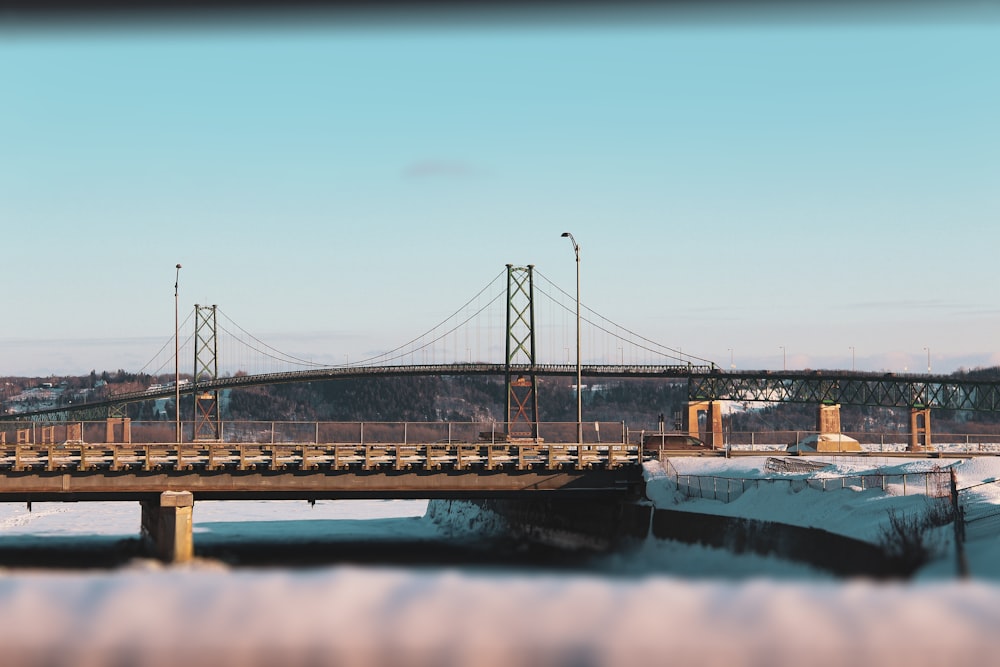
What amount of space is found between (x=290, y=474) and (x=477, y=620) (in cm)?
4054

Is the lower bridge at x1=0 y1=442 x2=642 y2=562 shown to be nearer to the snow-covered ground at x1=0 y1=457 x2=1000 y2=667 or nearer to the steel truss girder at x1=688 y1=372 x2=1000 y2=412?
the snow-covered ground at x1=0 y1=457 x2=1000 y2=667

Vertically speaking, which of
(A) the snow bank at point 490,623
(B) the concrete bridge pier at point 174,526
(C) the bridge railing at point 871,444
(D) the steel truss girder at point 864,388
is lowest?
(B) the concrete bridge pier at point 174,526

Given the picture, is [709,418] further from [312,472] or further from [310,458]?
[310,458]

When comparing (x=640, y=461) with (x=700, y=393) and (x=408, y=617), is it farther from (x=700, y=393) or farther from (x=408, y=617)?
(x=700, y=393)

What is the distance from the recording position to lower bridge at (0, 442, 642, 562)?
42.8m

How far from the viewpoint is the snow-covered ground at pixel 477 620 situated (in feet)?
14.3

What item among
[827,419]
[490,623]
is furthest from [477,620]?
[827,419]

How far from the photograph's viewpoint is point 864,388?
436 feet

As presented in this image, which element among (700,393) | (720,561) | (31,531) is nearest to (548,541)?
(720,561)

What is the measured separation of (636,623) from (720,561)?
3233 cm

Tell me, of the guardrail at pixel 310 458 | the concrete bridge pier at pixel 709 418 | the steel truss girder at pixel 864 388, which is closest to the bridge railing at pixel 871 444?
the concrete bridge pier at pixel 709 418

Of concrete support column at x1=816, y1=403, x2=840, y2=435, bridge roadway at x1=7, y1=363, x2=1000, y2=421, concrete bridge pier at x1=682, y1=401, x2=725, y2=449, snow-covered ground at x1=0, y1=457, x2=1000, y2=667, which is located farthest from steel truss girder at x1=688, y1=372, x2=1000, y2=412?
snow-covered ground at x1=0, y1=457, x2=1000, y2=667

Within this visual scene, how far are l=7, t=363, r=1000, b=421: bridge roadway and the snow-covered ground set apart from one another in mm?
112024

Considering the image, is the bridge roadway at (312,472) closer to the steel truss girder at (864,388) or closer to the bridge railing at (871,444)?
the bridge railing at (871,444)
